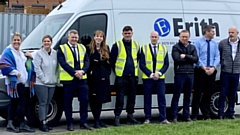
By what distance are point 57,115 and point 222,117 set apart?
3.63m

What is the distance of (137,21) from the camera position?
32.7 ft

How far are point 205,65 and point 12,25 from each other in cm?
1061

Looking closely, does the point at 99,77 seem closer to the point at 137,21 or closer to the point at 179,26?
the point at 137,21

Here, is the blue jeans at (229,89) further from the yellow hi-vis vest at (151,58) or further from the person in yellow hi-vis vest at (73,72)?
the person in yellow hi-vis vest at (73,72)

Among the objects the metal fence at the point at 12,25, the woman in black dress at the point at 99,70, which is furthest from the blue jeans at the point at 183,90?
the metal fence at the point at 12,25

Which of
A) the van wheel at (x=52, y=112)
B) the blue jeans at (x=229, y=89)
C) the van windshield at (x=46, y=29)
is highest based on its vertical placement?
the van windshield at (x=46, y=29)

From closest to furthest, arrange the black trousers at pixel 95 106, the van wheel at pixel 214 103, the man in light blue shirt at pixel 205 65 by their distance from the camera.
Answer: the black trousers at pixel 95 106, the man in light blue shirt at pixel 205 65, the van wheel at pixel 214 103

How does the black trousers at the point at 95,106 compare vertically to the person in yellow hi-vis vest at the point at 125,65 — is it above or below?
below

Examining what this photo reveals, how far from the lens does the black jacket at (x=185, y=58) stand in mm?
9406

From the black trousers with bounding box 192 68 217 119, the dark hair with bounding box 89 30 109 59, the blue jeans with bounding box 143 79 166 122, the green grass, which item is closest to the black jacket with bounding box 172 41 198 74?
the black trousers with bounding box 192 68 217 119

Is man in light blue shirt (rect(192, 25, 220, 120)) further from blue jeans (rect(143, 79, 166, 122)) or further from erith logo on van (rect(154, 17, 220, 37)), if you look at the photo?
blue jeans (rect(143, 79, 166, 122))

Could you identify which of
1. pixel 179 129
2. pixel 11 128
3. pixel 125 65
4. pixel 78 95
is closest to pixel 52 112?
pixel 78 95

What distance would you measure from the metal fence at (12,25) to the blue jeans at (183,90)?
977 cm

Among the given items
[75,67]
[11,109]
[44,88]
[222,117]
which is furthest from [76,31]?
[222,117]
